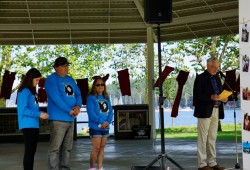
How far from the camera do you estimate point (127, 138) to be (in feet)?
53.7

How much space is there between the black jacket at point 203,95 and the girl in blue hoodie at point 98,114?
1415 mm

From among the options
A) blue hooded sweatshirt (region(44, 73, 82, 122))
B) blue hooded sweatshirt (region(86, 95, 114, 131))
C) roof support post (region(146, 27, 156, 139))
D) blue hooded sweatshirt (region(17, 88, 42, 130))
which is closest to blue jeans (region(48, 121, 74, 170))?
blue hooded sweatshirt (region(44, 73, 82, 122))

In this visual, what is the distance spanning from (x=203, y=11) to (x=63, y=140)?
27.2 feet

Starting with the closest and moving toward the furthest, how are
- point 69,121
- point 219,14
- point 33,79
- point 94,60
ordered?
point 33,79 < point 69,121 < point 219,14 < point 94,60

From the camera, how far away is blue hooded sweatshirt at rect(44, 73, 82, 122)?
292 inches

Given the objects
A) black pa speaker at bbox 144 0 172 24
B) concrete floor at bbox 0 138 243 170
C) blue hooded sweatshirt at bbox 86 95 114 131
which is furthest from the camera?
concrete floor at bbox 0 138 243 170

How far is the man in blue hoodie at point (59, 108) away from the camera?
7.44 m

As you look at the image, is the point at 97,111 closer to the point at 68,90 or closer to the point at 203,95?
the point at 68,90

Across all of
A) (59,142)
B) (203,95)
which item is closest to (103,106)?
(59,142)

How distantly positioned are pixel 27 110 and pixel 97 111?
1252 mm

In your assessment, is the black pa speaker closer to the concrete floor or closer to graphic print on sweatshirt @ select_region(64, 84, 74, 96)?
graphic print on sweatshirt @ select_region(64, 84, 74, 96)

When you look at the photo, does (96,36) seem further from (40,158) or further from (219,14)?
(40,158)

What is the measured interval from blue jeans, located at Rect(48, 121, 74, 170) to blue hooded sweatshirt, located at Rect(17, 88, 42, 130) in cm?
50

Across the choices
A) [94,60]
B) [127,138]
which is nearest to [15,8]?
[127,138]
